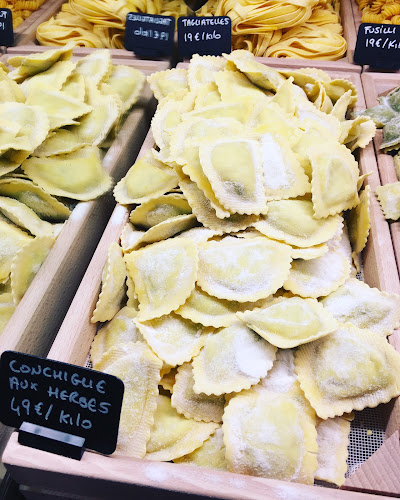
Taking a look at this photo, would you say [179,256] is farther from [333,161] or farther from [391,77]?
[391,77]

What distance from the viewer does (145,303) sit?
103 cm

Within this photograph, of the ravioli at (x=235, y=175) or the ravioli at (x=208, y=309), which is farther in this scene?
the ravioli at (x=235, y=175)

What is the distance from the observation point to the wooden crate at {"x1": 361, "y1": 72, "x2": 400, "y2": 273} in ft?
3.99

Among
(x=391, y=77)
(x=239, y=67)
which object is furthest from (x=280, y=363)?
(x=391, y=77)

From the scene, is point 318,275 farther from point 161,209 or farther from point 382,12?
point 382,12

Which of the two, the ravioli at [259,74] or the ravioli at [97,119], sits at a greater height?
the ravioli at [259,74]

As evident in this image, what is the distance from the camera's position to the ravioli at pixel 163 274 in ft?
3.29

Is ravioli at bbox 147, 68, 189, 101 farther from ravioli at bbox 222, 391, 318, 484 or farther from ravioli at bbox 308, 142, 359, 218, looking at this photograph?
ravioli at bbox 222, 391, 318, 484

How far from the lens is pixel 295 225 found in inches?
44.2

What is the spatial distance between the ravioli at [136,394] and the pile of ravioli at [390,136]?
2.39 feet

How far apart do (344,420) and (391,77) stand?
1.37 meters

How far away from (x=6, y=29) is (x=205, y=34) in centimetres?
82

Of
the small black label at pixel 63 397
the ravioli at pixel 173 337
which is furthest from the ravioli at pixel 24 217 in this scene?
the small black label at pixel 63 397

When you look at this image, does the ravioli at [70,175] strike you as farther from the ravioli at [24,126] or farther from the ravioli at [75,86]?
the ravioli at [75,86]
